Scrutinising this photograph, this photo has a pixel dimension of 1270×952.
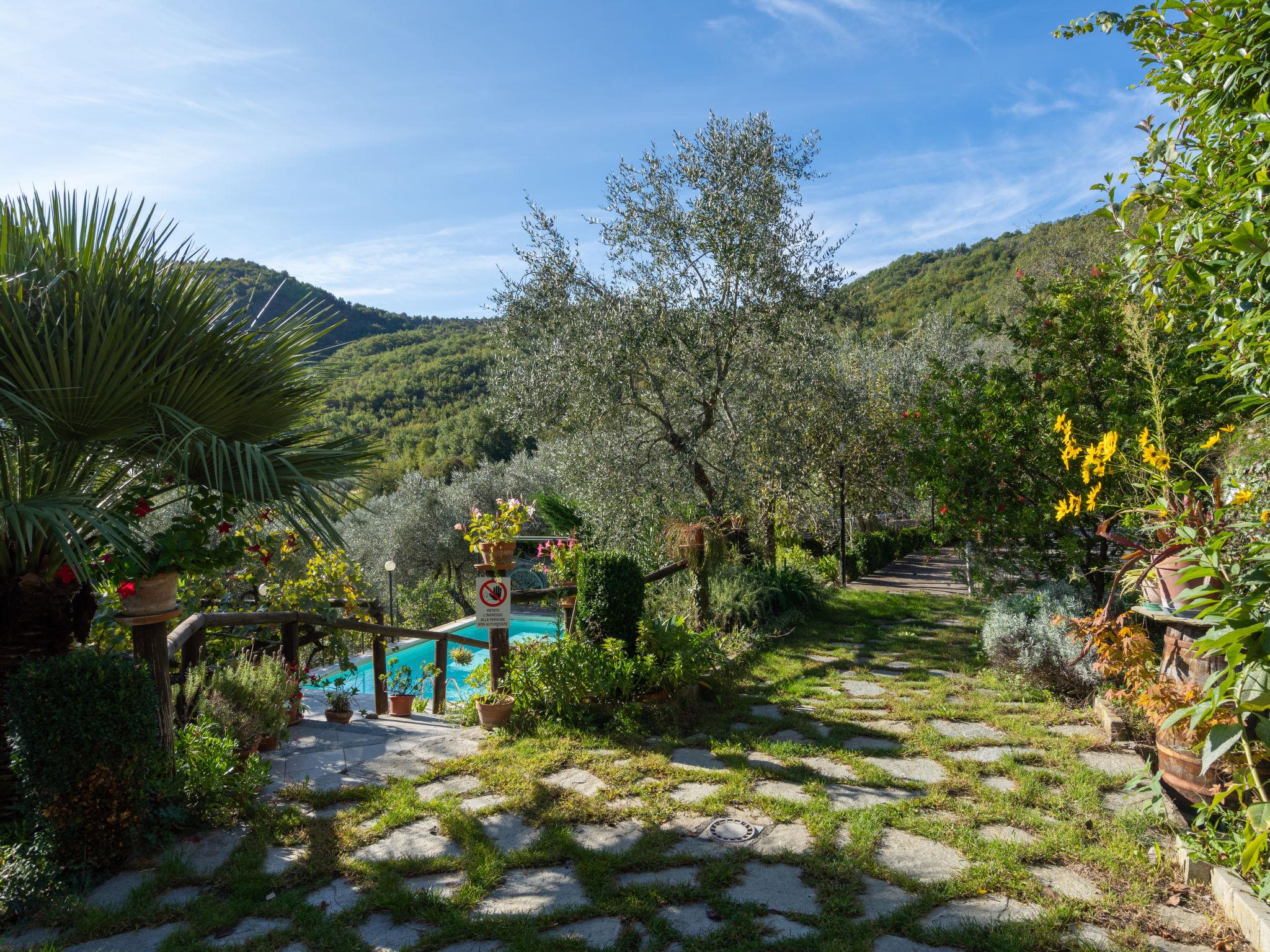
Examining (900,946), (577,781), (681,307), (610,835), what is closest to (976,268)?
(681,307)

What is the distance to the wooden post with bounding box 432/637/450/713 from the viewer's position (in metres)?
6.30

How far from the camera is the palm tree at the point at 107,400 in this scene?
278cm

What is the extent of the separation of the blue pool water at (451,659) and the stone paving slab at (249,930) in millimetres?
6088

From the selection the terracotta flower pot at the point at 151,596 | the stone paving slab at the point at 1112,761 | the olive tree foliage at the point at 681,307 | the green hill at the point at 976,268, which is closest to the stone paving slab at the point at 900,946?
the stone paving slab at the point at 1112,761

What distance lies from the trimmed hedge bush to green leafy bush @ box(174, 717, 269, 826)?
227cm

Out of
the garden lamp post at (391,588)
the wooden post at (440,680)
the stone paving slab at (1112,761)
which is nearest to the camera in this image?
the stone paving slab at (1112,761)

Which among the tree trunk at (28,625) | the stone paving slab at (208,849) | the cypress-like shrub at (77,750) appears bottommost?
the stone paving slab at (208,849)

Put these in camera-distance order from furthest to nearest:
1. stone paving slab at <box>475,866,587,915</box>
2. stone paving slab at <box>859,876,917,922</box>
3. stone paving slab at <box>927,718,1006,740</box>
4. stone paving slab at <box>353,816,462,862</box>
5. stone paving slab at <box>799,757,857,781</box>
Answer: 1. stone paving slab at <box>927,718,1006,740</box>
2. stone paving slab at <box>799,757,857,781</box>
3. stone paving slab at <box>353,816,462,862</box>
4. stone paving slab at <box>475,866,587,915</box>
5. stone paving slab at <box>859,876,917,922</box>

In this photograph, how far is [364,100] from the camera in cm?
696

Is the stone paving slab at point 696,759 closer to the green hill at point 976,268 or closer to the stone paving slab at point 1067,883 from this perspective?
the stone paving slab at point 1067,883

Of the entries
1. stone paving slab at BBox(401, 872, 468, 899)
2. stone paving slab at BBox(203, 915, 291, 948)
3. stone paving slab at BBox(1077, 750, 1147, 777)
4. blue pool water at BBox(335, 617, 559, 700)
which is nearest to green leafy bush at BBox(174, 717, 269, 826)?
stone paving slab at BBox(203, 915, 291, 948)

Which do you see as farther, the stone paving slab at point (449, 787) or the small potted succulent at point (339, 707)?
the small potted succulent at point (339, 707)

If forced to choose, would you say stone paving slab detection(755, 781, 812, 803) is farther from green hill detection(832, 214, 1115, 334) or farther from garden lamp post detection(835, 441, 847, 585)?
green hill detection(832, 214, 1115, 334)

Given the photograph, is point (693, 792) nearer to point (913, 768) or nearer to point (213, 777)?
point (913, 768)
